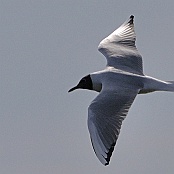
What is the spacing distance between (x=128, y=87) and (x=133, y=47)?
3189 millimetres

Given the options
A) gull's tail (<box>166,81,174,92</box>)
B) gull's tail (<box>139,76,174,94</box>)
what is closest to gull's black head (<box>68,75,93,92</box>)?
gull's tail (<box>139,76,174,94</box>)

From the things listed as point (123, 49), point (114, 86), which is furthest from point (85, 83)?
point (123, 49)

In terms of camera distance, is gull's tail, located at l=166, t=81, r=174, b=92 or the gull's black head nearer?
gull's tail, located at l=166, t=81, r=174, b=92

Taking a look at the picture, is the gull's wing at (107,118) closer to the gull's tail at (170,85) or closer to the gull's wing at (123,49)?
the gull's tail at (170,85)

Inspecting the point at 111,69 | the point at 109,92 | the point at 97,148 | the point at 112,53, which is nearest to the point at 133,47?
the point at 112,53

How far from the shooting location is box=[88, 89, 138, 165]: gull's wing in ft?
57.3

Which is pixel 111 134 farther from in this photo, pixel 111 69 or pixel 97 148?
pixel 111 69

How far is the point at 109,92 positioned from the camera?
18.9 m

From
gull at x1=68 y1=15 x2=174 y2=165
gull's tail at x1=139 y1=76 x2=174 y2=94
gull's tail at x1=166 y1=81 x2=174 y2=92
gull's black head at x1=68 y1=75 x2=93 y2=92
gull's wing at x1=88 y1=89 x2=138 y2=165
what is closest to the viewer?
gull's wing at x1=88 y1=89 x2=138 y2=165

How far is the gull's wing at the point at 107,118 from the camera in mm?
17469

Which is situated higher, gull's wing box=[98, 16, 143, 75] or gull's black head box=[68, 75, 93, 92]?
gull's wing box=[98, 16, 143, 75]

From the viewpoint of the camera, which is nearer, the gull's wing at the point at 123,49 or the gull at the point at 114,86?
the gull at the point at 114,86

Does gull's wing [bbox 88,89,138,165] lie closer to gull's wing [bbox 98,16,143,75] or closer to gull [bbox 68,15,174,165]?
gull [bbox 68,15,174,165]

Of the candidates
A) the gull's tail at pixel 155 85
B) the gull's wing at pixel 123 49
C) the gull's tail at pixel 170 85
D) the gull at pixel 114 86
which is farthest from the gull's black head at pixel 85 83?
the gull's tail at pixel 170 85
